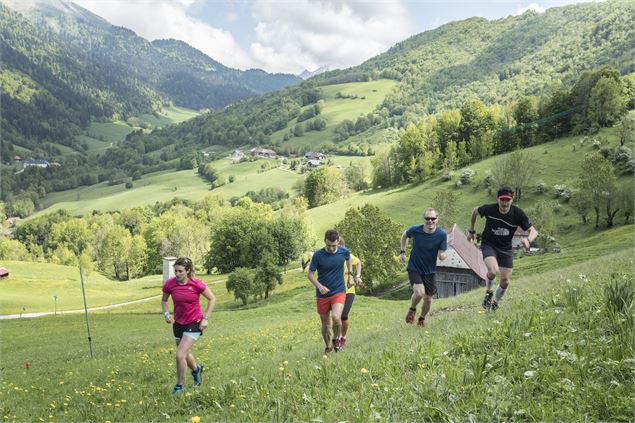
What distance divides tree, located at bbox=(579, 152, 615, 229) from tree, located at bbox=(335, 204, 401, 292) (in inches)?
1558

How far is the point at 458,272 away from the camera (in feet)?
172

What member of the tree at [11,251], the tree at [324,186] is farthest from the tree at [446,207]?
the tree at [11,251]

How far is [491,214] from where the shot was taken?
1114cm

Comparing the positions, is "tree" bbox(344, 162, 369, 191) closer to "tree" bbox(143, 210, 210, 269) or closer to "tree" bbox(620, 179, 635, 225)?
"tree" bbox(143, 210, 210, 269)

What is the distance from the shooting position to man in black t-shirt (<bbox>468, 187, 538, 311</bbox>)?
10.9m

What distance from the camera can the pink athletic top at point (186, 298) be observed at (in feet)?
31.4

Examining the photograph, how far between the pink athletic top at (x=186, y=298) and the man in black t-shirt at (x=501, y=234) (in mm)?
7846

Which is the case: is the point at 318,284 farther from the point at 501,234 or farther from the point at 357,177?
the point at 357,177

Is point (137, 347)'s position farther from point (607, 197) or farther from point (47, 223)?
point (47, 223)

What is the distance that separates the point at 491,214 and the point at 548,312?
359cm

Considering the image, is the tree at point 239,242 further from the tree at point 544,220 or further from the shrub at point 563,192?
the shrub at point 563,192

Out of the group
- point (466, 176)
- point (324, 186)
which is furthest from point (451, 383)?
point (324, 186)

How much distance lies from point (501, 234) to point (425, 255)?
7.16 feet

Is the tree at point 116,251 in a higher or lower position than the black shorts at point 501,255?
lower
